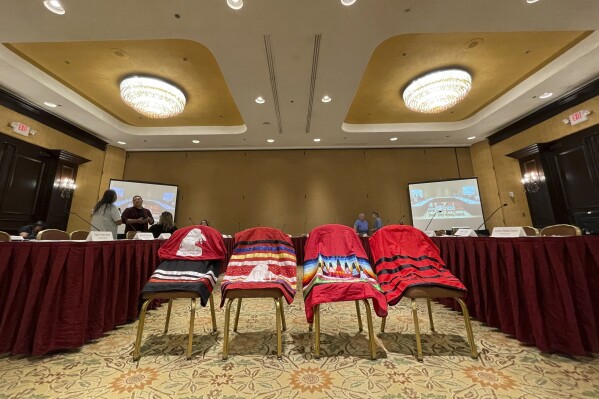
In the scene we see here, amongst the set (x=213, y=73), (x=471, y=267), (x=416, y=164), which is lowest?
(x=471, y=267)

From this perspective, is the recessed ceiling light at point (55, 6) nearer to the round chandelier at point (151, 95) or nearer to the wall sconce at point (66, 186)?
the round chandelier at point (151, 95)

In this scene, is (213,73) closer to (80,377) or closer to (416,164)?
(80,377)

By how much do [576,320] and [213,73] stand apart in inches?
218

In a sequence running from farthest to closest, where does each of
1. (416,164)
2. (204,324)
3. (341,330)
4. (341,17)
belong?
(416,164), (341,17), (204,324), (341,330)

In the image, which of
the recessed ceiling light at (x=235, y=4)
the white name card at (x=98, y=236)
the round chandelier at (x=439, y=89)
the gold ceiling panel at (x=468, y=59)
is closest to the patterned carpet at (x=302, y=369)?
the white name card at (x=98, y=236)

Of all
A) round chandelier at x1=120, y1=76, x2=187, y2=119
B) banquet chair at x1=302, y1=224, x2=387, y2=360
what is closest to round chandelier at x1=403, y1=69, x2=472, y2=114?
banquet chair at x1=302, y1=224, x2=387, y2=360

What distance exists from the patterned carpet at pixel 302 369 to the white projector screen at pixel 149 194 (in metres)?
5.29

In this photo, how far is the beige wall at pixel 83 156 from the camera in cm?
462

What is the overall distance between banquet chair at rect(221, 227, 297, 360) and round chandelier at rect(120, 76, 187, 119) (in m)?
3.84

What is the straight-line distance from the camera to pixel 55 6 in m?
2.72

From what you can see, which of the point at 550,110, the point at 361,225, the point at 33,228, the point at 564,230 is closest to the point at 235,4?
the point at 564,230

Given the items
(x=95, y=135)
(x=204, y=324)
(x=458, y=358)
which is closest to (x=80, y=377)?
(x=204, y=324)

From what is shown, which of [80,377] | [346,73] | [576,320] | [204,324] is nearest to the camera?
[80,377]

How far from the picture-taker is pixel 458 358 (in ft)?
5.38
